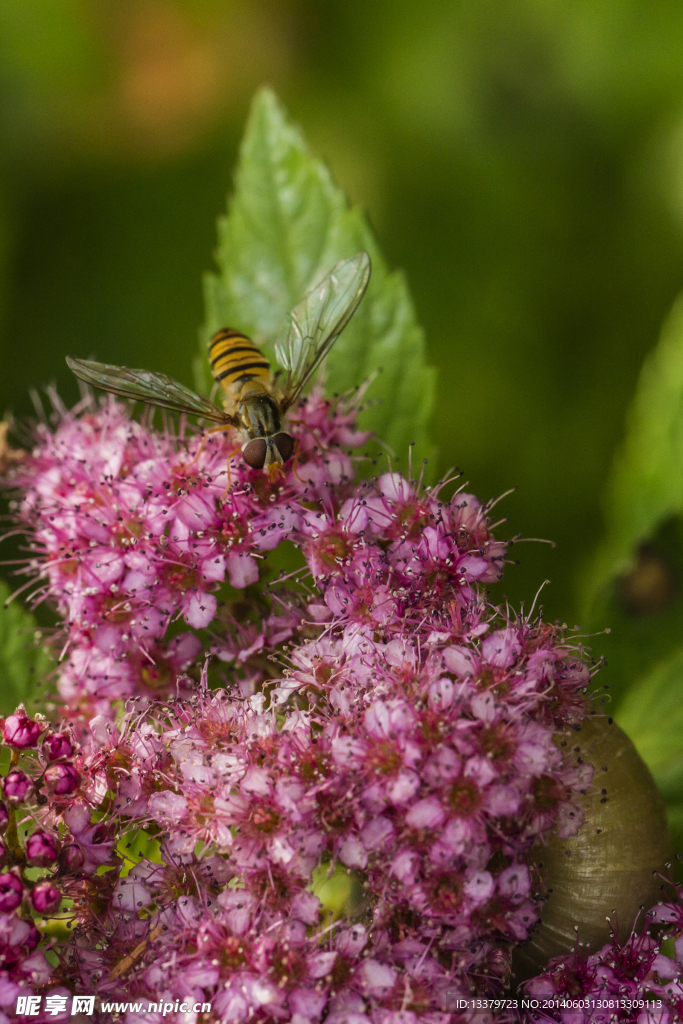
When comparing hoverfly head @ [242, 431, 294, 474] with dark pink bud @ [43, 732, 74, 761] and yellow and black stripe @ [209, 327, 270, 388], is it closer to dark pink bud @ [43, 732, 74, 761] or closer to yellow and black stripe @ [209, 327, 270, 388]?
yellow and black stripe @ [209, 327, 270, 388]

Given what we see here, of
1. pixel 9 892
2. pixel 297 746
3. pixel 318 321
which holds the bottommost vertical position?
pixel 9 892

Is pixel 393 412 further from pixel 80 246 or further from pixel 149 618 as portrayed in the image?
pixel 80 246

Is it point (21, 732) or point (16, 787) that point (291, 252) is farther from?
point (16, 787)

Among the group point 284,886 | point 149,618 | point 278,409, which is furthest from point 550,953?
point 278,409

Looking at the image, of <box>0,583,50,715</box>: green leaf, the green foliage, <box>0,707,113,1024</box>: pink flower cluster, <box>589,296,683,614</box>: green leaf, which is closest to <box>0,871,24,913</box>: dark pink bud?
<box>0,707,113,1024</box>: pink flower cluster

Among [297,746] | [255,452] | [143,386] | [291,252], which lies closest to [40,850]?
[297,746]

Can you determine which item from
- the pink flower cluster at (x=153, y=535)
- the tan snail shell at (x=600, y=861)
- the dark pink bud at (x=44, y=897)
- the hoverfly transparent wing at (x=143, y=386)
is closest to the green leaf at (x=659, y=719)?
the tan snail shell at (x=600, y=861)

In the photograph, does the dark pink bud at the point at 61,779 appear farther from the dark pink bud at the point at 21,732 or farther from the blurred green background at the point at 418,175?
the blurred green background at the point at 418,175
